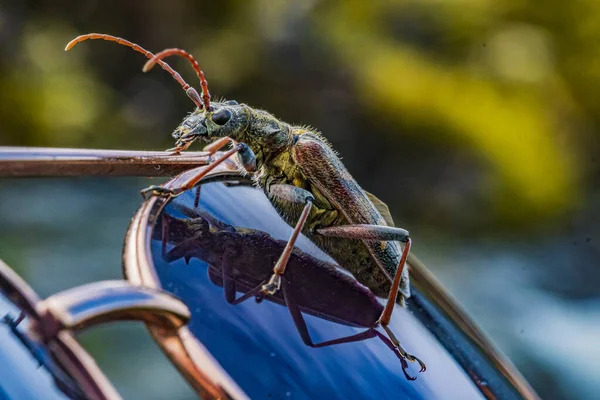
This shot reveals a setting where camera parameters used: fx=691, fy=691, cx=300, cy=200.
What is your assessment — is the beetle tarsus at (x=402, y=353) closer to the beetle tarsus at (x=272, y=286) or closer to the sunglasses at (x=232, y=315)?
the sunglasses at (x=232, y=315)

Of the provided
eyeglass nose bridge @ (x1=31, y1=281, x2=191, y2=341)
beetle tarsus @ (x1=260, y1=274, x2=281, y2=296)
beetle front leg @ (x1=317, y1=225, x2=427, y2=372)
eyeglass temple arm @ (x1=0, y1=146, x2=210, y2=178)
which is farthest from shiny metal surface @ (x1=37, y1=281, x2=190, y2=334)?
beetle front leg @ (x1=317, y1=225, x2=427, y2=372)

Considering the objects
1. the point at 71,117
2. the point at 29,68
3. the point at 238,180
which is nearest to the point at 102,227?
the point at 238,180

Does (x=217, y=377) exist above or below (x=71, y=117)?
below

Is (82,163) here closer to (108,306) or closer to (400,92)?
(108,306)

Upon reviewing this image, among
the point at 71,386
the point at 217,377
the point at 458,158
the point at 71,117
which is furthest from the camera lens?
the point at 458,158

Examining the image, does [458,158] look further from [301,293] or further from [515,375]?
[301,293]

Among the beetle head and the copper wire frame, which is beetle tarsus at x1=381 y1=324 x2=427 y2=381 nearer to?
the copper wire frame

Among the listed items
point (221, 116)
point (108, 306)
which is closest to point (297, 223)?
point (221, 116)
